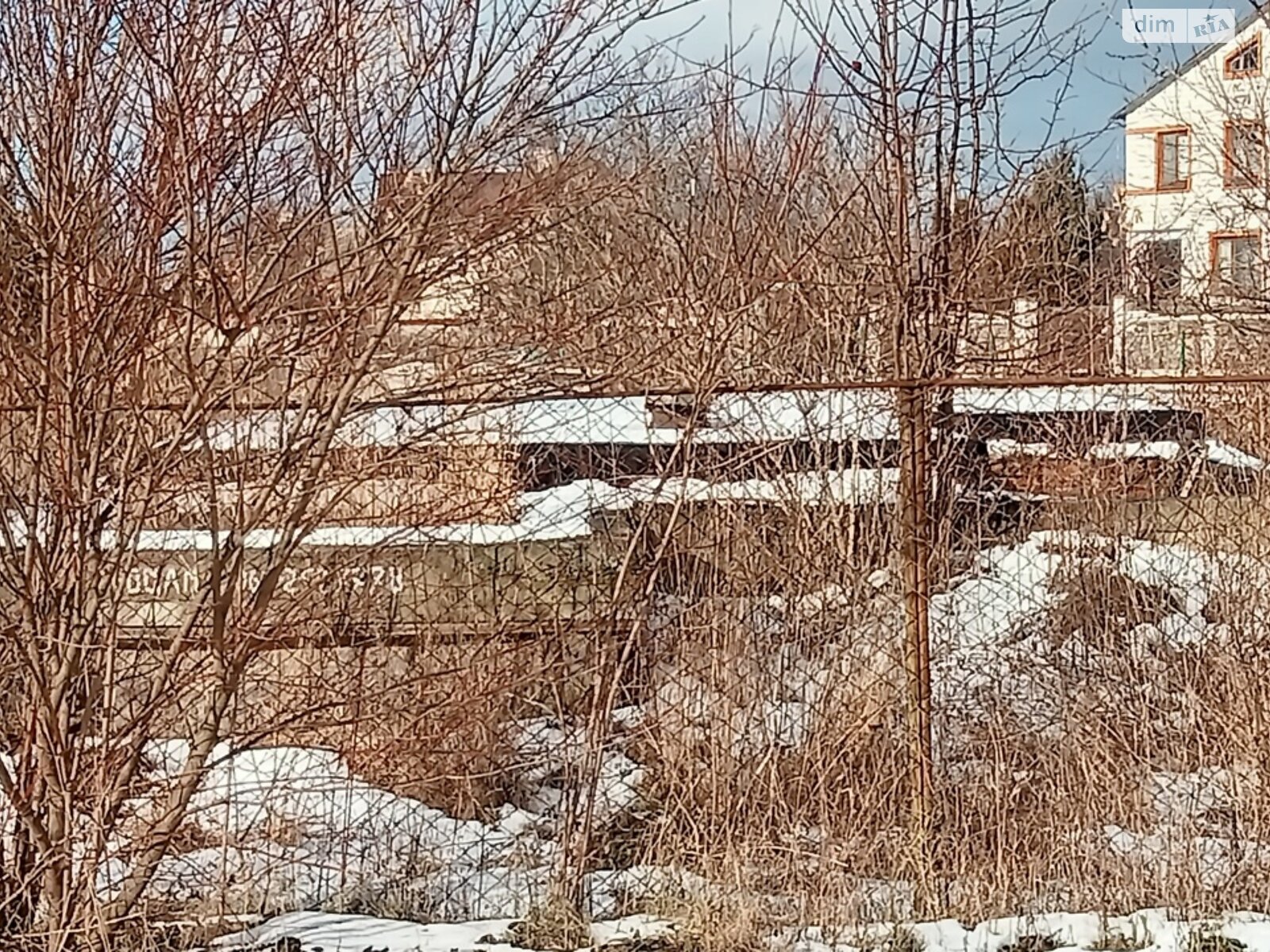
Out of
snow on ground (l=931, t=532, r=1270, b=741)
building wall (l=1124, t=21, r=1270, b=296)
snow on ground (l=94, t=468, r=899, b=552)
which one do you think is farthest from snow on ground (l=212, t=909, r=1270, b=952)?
building wall (l=1124, t=21, r=1270, b=296)

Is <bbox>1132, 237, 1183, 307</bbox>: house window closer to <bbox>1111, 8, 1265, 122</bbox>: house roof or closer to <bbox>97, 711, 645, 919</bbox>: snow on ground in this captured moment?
<bbox>1111, 8, 1265, 122</bbox>: house roof

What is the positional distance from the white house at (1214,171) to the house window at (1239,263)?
0.01 meters

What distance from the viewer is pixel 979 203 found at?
20.0 ft

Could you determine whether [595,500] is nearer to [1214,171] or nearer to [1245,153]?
[1245,153]

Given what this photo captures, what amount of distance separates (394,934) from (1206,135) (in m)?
9.51

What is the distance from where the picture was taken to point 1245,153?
9578mm

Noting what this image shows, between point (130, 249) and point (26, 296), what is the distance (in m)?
0.28

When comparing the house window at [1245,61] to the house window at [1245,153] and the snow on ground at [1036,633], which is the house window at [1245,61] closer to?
the house window at [1245,153]

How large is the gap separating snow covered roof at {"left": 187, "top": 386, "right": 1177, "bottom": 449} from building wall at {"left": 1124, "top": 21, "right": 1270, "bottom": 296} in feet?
13.5

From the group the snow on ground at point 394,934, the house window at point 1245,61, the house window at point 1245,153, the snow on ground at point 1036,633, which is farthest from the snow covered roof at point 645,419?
the house window at point 1245,61

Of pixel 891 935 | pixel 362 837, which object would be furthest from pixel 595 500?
pixel 891 935

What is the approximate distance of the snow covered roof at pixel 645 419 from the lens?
3.63 meters

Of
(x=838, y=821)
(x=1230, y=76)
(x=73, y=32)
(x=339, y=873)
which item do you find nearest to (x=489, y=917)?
(x=339, y=873)

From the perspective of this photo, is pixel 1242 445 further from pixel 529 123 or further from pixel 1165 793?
pixel 529 123
